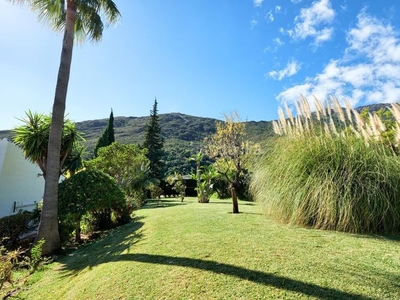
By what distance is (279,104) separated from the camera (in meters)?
6.77

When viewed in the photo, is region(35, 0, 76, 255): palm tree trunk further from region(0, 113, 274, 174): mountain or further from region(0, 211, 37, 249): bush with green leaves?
region(0, 113, 274, 174): mountain

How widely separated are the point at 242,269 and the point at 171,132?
69.6 meters

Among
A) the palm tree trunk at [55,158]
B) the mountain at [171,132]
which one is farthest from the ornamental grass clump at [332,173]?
the mountain at [171,132]

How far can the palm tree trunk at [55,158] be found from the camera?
659 cm

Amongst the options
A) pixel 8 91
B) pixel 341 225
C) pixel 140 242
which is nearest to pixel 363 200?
pixel 341 225

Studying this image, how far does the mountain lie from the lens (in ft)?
165

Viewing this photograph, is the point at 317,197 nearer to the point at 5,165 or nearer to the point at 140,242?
the point at 140,242

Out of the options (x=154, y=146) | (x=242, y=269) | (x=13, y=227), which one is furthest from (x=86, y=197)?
(x=154, y=146)

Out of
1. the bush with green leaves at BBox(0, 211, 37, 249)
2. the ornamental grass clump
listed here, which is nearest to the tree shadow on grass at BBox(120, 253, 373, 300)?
the ornamental grass clump

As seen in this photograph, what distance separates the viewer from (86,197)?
766 centimetres

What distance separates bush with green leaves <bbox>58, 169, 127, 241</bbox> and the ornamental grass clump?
4.97 metres

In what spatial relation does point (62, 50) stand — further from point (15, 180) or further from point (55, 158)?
point (15, 180)

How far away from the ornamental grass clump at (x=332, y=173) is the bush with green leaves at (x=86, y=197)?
16.3 ft

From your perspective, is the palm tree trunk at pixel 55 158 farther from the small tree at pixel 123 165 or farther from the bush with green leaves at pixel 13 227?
the small tree at pixel 123 165
